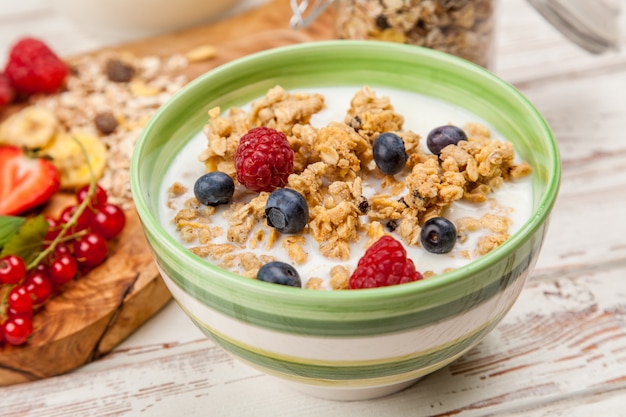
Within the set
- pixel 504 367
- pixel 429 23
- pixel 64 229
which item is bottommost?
pixel 504 367

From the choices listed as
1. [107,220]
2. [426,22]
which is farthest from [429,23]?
[107,220]

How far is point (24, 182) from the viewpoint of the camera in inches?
56.6

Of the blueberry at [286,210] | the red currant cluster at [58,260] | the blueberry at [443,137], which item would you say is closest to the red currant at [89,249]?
the red currant cluster at [58,260]

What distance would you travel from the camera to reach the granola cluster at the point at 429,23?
52.4 inches

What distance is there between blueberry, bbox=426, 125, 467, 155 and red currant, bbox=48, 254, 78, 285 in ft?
1.88

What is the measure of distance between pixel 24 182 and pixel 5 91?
30 cm

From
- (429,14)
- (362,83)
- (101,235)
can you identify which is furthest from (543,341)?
(101,235)

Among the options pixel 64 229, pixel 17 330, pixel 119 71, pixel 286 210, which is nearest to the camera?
pixel 286 210

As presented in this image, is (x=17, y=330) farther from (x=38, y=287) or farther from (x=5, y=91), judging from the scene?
(x=5, y=91)

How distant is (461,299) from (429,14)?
2.13 ft

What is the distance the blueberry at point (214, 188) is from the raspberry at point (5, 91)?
2.73 ft

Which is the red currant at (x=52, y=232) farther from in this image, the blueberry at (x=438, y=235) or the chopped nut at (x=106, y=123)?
the blueberry at (x=438, y=235)

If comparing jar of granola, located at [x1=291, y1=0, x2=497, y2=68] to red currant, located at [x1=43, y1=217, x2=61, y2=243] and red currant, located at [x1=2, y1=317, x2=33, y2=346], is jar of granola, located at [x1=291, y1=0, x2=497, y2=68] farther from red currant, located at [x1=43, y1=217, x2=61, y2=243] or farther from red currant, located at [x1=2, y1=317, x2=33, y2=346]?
red currant, located at [x1=2, y1=317, x2=33, y2=346]

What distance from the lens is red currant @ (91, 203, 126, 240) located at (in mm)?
1299
